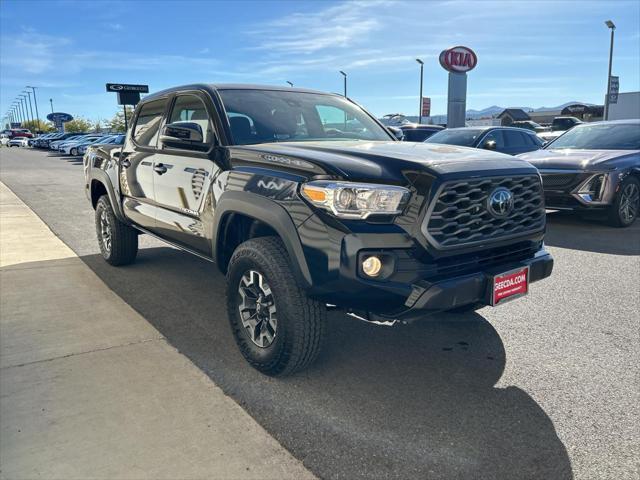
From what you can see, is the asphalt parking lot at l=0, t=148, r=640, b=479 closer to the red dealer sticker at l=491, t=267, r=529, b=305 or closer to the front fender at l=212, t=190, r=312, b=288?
the red dealer sticker at l=491, t=267, r=529, b=305

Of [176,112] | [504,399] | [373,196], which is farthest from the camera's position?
[176,112]

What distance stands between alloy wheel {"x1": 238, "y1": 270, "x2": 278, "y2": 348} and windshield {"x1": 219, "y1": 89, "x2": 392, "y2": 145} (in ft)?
3.33

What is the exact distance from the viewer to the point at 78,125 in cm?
11106

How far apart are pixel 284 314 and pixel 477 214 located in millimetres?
1219

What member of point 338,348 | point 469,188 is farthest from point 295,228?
point 338,348

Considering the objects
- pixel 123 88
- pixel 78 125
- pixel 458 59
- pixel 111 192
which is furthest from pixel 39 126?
pixel 111 192

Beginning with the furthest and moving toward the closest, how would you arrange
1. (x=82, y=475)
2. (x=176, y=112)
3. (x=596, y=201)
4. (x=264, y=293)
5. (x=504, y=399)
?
(x=596, y=201) < (x=176, y=112) < (x=264, y=293) < (x=504, y=399) < (x=82, y=475)

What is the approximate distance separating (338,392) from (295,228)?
1.01 meters

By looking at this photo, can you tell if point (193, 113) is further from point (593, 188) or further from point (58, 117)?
point (58, 117)

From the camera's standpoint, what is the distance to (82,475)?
2350mm

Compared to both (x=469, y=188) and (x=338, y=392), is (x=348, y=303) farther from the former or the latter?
(x=469, y=188)

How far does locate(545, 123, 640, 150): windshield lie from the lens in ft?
27.6

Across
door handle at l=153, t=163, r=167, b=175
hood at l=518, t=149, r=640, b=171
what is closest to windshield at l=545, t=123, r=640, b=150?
hood at l=518, t=149, r=640, b=171

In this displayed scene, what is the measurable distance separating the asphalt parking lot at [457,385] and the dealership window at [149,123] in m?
1.40
